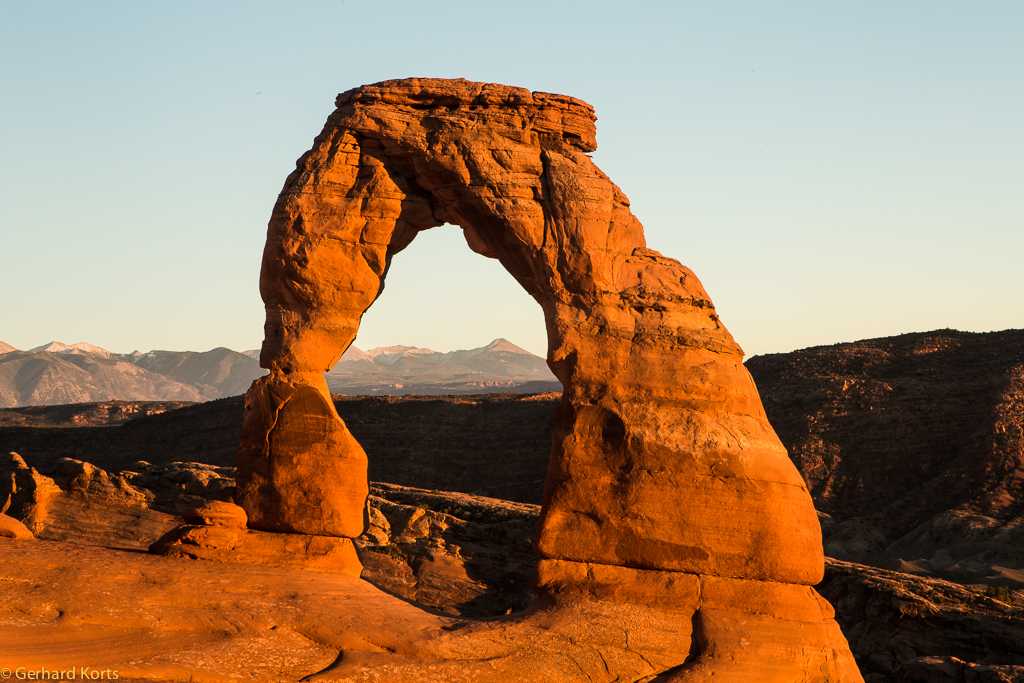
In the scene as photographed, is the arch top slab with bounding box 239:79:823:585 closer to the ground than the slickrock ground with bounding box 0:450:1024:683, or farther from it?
farther from it

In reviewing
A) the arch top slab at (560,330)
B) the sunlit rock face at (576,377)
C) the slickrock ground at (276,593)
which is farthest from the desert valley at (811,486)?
the arch top slab at (560,330)

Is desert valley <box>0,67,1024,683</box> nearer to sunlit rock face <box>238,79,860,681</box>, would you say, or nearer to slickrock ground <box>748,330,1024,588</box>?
sunlit rock face <box>238,79,860,681</box>

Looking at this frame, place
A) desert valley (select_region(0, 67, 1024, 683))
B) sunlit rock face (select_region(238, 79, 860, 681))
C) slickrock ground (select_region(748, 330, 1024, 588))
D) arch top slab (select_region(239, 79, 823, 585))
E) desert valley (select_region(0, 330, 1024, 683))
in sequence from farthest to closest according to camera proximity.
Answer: slickrock ground (select_region(748, 330, 1024, 588)), desert valley (select_region(0, 330, 1024, 683)), arch top slab (select_region(239, 79, 823, 585)), sunlit rock face (select_region(238, 79, 860, 681)), desert valley (select_region(0, 67, 1024, 683))

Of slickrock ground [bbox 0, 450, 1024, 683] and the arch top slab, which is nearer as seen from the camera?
slickrock ground [bbox 0, 450, 1024, 683]

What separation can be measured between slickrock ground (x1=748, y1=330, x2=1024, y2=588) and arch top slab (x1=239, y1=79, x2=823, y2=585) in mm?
16343

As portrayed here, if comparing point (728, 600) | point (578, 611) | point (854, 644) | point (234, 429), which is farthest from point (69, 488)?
point (234, 429)

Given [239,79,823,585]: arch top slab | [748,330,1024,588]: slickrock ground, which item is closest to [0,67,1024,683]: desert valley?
[239,79,823,585]: arch top slab

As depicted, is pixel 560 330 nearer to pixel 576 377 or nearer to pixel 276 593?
pixel 576 377

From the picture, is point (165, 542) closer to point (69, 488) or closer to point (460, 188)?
point (460, 188)

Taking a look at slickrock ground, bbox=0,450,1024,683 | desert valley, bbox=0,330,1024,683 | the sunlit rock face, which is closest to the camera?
slickrock ground, bbox=0,450,1024,683

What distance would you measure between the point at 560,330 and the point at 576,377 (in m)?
0.69

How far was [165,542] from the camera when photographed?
11430 mm

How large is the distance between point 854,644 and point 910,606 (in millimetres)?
1468

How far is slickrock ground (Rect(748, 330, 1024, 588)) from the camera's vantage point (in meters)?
27.5
